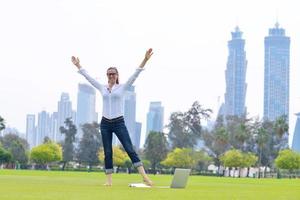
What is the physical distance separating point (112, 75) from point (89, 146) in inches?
4812

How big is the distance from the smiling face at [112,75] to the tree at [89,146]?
115658mm

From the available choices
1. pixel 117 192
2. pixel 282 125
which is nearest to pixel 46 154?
pixel 282 125

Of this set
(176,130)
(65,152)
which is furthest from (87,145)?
(176,130)

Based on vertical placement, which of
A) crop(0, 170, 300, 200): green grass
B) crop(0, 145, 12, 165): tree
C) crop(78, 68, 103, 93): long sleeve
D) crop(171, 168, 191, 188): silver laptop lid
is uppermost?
crop(78, 68, 103, 93): long sleeve

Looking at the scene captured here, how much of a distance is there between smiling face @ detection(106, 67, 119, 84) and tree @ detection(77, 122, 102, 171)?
379ft

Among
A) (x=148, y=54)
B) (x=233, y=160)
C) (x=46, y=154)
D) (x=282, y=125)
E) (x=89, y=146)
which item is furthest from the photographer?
(x=89, y=146)

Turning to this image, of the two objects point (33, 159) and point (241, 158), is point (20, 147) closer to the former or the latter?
point (33, 159)

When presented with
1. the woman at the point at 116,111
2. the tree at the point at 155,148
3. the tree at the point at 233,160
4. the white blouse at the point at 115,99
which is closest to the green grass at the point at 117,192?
the woman at the point at 116,111

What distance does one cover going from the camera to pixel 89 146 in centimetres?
13375

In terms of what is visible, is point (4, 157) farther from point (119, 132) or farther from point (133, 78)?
point (133, 78)

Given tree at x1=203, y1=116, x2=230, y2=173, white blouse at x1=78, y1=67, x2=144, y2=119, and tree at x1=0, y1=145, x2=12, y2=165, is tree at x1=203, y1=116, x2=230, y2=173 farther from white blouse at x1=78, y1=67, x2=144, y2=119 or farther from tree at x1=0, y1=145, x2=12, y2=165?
white blouse at x1=78, y1=67, x2=144, y2=119

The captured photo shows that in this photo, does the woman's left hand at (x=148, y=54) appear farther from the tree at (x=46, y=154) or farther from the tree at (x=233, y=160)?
the tree at (x=46, y=154)

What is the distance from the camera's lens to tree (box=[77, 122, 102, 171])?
131000mm

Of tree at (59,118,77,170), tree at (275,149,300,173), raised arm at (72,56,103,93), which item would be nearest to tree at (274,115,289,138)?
tree at (275,149,300,173)
